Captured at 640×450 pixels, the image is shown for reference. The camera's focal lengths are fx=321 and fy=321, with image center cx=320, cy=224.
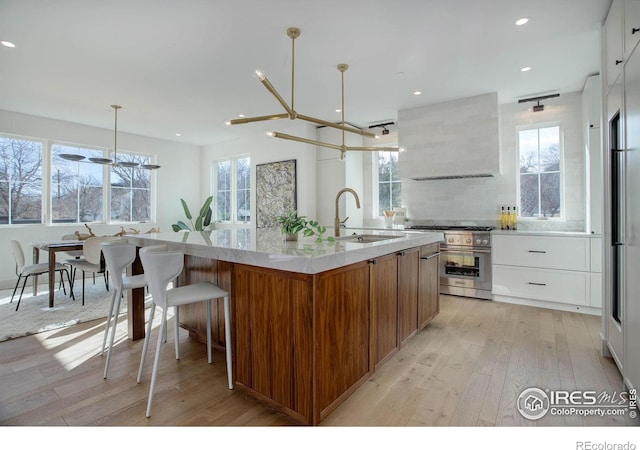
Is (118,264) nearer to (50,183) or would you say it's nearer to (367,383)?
(367,383)

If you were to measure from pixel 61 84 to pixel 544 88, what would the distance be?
5.90 metres

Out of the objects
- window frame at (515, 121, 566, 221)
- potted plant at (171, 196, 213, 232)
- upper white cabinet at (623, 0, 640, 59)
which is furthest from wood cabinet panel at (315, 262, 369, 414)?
potted plant at (171, 196, 213, 232)

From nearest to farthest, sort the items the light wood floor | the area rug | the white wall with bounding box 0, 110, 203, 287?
the light wood floor
the area rug
the white wall with bounding box 0, 110, 203, 287

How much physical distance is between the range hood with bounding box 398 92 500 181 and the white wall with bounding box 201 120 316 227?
1.71 metres

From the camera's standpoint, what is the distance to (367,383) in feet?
6.82

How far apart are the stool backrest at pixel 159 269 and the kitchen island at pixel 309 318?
0.62 ft

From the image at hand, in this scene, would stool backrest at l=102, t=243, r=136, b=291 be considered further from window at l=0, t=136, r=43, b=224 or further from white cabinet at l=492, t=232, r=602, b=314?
window at l=0, t=136, r=43, b=224

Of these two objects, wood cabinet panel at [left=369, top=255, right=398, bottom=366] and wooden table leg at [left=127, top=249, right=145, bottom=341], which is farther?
wooden table leg at [left=127, top=249, right=145, bottom=341]

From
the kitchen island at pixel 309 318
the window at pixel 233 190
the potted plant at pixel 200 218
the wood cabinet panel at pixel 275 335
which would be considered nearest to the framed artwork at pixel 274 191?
the window at pixel 233 190

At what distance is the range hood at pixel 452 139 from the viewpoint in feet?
13.5

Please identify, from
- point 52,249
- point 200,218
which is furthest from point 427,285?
point 200,218

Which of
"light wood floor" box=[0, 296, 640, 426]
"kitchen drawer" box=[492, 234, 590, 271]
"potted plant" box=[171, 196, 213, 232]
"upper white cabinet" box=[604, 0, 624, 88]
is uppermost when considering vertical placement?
"upper white cabinet" box=[604, 0, 624, 88]

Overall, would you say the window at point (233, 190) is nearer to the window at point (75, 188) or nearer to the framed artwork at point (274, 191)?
the framed artwork at point (274, 191)

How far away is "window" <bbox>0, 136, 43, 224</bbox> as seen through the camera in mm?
4977
